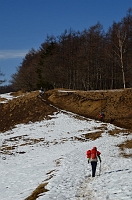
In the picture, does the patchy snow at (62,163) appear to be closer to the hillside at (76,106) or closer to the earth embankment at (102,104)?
the hillside at (76,106)

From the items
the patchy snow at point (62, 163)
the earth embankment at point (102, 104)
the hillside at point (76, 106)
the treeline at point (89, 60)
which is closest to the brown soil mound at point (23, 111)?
the hillside at point (76, 106)

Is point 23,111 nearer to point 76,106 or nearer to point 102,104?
point 76,106

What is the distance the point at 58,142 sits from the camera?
28188 millimetres

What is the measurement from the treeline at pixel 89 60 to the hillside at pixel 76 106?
27.7 ft

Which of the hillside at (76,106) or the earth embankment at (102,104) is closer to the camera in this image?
the earth embankment at (102,104)

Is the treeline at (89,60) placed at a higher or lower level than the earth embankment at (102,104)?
higher

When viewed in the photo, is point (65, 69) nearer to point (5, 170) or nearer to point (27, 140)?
Result: point (27, 140)

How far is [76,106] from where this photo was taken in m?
41.4

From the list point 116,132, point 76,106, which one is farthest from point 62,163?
point 76,106

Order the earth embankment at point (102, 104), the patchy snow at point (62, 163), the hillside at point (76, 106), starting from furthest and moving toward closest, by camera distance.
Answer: the hillside at point (76, 106), the earth embankment at point (102, 104), the patchy snow at point (62, 163)

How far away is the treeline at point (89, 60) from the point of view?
4753 cm

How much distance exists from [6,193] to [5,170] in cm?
567

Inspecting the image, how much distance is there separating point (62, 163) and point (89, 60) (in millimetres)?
36084

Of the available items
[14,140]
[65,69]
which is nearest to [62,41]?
[65,69]
